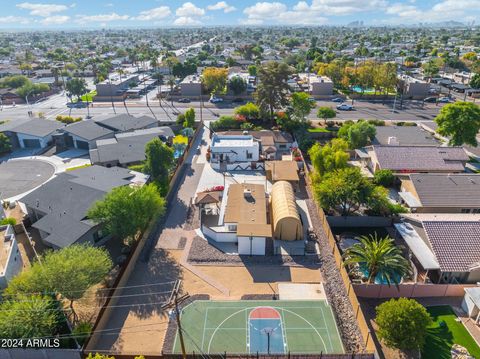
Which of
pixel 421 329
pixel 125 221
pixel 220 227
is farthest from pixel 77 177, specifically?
pixel 421 329

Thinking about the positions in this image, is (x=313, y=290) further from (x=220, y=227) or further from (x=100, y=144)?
(x=100, y=144)

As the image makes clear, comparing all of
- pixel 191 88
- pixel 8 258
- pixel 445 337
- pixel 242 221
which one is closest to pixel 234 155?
pixel 242 221

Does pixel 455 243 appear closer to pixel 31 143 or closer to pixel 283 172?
pixel 283 172

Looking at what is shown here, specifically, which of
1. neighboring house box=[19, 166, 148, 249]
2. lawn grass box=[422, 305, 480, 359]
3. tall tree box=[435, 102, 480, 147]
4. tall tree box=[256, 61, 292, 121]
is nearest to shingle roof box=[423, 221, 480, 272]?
lawn grass box=[422, 305, 480, 359]

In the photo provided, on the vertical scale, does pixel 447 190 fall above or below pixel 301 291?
above

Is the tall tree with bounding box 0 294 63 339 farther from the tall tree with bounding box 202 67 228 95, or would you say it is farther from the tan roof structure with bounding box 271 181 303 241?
the tall tree with bounding box 202 67 228 95

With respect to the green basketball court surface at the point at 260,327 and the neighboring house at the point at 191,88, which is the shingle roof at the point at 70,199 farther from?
the neighboring house at the point at 191,88

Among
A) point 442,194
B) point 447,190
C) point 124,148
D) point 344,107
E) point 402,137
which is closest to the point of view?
point 442,194
